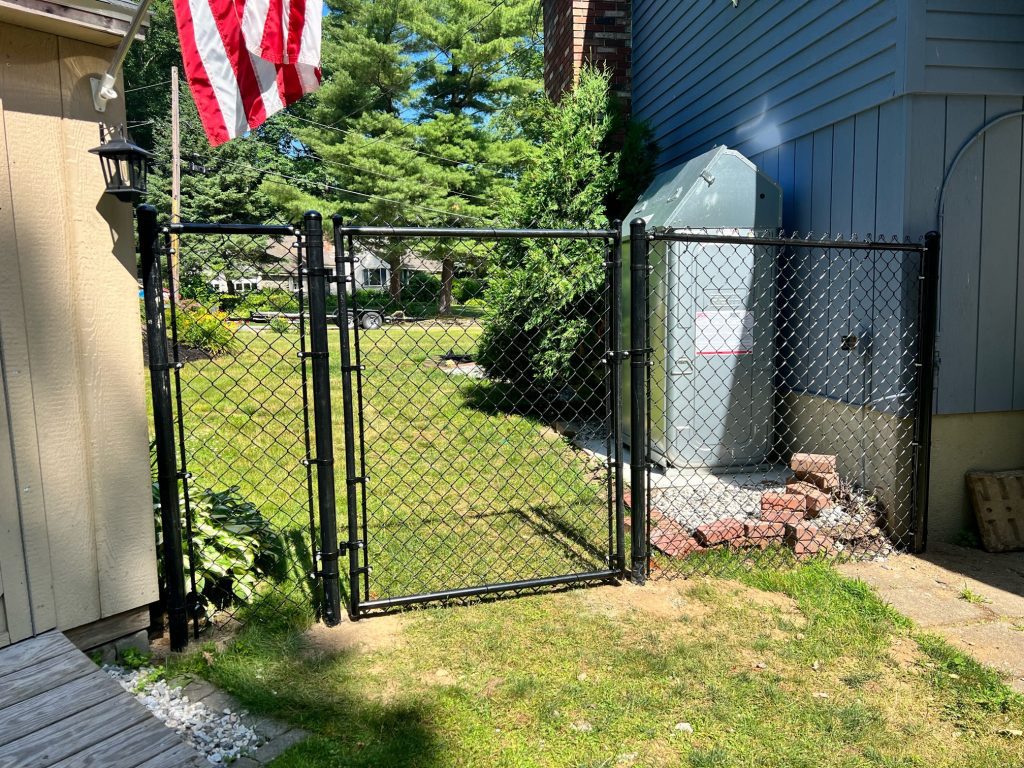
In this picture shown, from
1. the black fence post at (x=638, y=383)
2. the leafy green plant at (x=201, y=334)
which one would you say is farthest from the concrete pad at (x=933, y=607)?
the leafy green plant at (x=201, y=334)

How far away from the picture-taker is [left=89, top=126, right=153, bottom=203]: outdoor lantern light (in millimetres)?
2391

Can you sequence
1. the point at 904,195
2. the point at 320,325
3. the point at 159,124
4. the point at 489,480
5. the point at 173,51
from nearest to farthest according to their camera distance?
the point at 320,325
the point at 904,195
the point at 489,480
the point at 159,124
the point at 173,51

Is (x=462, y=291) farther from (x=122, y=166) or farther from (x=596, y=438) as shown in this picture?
(x=122, y=166)

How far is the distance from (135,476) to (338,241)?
114 cm

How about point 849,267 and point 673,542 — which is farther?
point 849,267

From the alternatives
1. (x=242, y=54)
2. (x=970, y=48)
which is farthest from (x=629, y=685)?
(x=970, y=48)

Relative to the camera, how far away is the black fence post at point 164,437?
263 centimetres

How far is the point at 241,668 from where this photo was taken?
2662mm

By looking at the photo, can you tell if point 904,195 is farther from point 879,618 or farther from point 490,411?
point 490,411

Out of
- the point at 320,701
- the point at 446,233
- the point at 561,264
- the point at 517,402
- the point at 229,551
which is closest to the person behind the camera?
the point at 320,701

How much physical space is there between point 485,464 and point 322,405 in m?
2.62

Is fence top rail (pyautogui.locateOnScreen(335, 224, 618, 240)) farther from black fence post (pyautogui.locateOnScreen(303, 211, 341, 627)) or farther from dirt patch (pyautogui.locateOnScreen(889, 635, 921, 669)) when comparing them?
dirt patch (pyautogui.locateOnScreen(889, 635, 921, 669))

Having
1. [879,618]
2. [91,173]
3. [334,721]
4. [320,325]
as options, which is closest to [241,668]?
[334,721]

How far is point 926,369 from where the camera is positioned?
3.76 m
